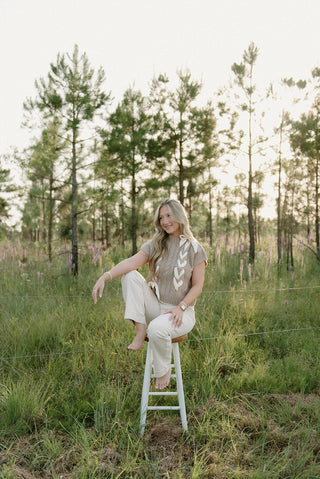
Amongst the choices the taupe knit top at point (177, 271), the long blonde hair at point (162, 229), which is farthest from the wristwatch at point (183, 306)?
the long blonde hair at point (162, 229)

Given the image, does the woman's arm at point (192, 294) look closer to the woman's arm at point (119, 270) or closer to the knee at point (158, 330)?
the knee at point (158, 330)

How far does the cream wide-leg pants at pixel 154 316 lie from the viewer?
2518 millimetres

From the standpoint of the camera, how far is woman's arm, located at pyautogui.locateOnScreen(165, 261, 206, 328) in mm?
2604

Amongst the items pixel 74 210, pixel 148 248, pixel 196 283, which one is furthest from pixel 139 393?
pixel 74 210

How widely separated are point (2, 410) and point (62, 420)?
1.46ft

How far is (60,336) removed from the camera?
3904 mm

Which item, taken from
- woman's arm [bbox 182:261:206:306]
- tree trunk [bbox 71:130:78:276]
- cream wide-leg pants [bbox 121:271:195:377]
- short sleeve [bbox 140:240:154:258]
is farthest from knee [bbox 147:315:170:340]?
tree trunk [bbox 71:130:78:276]

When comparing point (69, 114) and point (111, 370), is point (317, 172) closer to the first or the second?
point (69, 114)

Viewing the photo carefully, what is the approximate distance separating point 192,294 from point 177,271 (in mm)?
195

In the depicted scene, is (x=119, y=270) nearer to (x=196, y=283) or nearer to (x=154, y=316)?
(x=154, y=316)

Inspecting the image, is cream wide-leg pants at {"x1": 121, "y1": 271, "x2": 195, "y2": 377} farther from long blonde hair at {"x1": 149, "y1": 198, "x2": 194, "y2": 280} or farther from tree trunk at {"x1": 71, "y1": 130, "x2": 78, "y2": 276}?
tree trunk at {"x1": 71, "y1": 130, "x2": 78, "y2": 276}

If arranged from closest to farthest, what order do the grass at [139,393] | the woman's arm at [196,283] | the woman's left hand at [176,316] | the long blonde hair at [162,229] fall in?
1. the grass at [139,393]
2. the woman's left hand at [176,316]
3. the woman's arm at [196,283]
4. the long blonde hair at [162,229]

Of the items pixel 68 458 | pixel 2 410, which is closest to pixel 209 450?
pixel 68 458

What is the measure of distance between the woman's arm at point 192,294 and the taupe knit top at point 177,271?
4 cm
